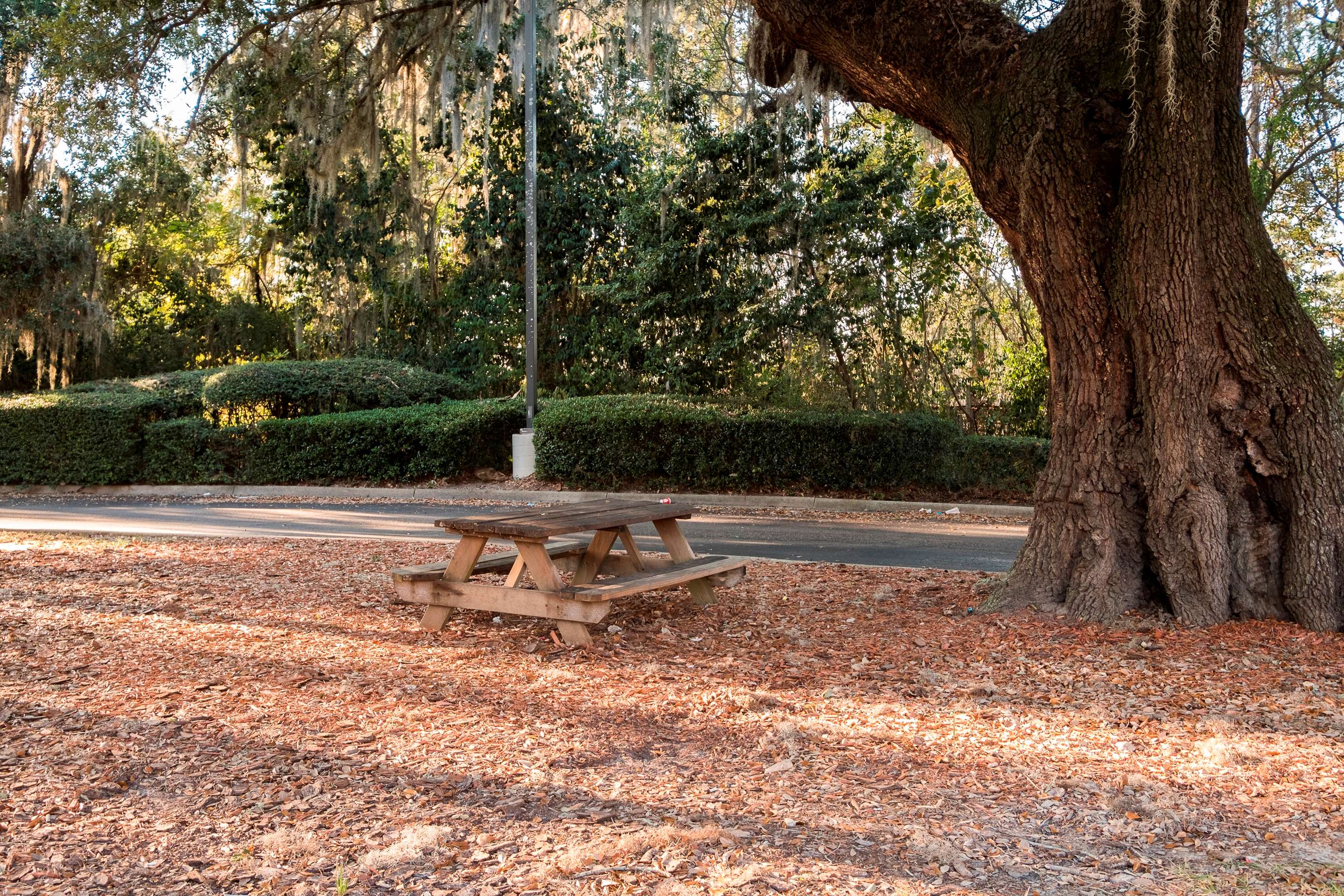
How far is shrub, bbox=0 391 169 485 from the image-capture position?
656 inches

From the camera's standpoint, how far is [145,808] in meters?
3.32

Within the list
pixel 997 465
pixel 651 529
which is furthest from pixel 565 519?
pixel 997 465

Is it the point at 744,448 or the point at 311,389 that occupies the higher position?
the point at 311,389

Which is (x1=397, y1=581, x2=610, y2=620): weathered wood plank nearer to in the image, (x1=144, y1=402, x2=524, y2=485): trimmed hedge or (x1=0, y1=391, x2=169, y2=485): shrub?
(x1=144, y1=402, x2=524, y2=485): trimmed hedge

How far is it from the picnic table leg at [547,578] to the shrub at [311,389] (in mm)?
13365

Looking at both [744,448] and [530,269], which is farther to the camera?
[530,269]

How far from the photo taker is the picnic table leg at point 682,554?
21.4 feet

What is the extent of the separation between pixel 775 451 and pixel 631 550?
7.54 meters

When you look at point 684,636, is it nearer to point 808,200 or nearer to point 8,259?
point 808,200

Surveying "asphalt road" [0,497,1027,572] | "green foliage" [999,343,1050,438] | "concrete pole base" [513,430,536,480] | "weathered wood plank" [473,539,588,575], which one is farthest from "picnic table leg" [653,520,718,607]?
"green foliage" [999,343,1050,438]

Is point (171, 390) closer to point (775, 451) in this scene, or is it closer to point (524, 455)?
point (524, 455)

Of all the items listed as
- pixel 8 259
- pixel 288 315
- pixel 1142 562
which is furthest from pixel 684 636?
pixel 288 315

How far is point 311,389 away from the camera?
1783 cm

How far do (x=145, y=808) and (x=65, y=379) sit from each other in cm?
2084
